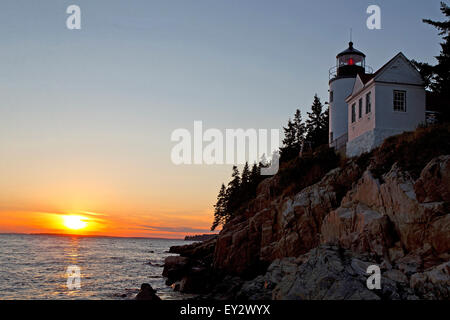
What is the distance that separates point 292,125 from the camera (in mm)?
62281

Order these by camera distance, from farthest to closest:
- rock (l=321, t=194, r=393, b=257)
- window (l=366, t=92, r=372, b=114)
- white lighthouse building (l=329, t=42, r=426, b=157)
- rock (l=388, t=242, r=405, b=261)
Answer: window (l=366, t=92, r=372, b=114)
white lighthouse building (l=329, t=42, r=426, b=157)
rock (l=321, t=194, r=393, b=257)
rock (l=388, t=242, r=405, b=261)

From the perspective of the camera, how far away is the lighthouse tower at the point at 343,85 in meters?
34.3

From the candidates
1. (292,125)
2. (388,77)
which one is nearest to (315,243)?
(388,77)

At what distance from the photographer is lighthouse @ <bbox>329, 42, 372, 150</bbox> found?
34281 mm

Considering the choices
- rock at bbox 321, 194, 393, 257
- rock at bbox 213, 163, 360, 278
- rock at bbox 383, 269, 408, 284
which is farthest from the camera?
rock at bbox 213, 163, 360, 278

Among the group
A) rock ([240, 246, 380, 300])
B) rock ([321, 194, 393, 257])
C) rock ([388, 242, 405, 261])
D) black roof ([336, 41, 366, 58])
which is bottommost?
rock ([240, 246, 380, 300])

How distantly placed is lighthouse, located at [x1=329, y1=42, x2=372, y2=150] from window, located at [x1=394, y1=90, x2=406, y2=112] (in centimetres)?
810

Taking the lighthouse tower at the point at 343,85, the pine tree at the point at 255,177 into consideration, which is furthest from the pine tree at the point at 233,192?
the lighthouse tower at the point at 343,85

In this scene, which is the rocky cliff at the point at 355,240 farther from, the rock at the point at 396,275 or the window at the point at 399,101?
the window at the point at 399,101

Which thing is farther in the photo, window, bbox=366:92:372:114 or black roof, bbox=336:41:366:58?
black roof, bbox=336:41:366:58

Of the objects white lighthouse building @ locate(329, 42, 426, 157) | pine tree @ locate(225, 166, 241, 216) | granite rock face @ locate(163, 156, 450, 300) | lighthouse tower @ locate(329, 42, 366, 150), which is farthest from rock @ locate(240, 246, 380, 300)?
pine tree @ locate(225, 166, 241, 216)

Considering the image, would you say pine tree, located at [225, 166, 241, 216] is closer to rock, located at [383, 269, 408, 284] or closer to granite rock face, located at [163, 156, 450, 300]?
granite rock face, located at [163, 156, 450, 300]

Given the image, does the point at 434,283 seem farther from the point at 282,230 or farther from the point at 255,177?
the point at 255,177
